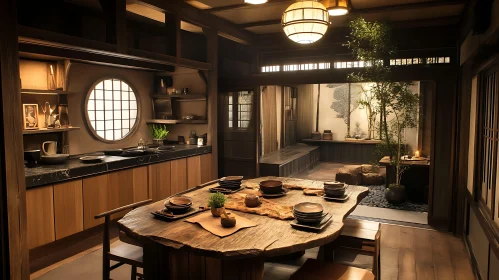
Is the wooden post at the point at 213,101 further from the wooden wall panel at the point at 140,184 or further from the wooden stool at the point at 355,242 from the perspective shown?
the wooden stool at the point at 355,242

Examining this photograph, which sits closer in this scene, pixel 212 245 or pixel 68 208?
pixel 212 245

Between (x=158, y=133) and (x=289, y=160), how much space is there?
2.96 m

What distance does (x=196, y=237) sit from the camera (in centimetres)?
216

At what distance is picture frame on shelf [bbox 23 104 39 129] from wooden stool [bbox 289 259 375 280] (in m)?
3.52

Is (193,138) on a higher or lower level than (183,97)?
lower

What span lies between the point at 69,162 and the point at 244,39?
3440 millimetres

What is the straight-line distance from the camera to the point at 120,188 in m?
4.41

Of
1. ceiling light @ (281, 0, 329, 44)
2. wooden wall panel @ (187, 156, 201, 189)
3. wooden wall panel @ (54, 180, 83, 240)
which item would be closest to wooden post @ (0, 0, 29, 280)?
wooden wall panel @ (54, 180, 83, 240)

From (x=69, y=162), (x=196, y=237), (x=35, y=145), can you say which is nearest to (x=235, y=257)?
(x=196, y=237)

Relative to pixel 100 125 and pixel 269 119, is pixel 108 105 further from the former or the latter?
pixel 269 119

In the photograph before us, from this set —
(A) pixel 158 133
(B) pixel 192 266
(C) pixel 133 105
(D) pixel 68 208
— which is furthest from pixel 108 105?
(B) pixel 192 266

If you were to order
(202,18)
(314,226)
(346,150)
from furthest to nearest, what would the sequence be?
(346,150) → (202,18) → (314,226)

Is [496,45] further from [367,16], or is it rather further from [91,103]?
[91,103]

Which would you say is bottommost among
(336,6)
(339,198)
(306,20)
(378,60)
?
(339,198)
